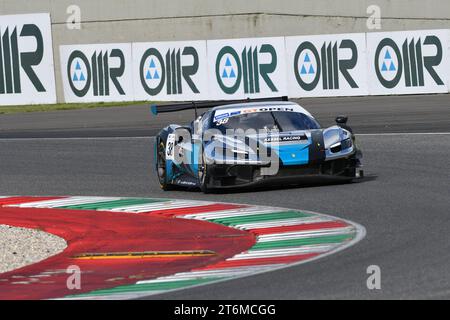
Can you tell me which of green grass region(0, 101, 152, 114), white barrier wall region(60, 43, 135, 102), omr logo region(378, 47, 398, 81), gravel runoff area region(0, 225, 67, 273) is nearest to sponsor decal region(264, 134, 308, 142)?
gravel runoff area region(0, 225, 67, 273)

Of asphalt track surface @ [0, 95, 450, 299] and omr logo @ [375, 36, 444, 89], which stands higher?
omr logo @ [375, 36, 444, 89]

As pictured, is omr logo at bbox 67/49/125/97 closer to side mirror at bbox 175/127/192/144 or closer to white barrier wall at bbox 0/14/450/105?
white barrier wall at bbox 0/14/450/105

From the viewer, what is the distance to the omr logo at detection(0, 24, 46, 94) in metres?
32.8

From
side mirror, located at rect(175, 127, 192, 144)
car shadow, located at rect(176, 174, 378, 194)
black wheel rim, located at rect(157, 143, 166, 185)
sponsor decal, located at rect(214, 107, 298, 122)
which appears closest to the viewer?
car shadow, located at rect(176, 174, 378, 194)

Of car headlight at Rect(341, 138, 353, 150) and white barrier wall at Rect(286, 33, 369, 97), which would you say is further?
white barrier wall at Rect(286, 33, 369, 97)

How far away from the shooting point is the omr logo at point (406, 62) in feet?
91.8

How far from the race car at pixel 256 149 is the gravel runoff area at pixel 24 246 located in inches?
119

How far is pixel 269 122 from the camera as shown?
15.1m

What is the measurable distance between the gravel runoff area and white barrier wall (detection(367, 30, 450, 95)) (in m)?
17.1

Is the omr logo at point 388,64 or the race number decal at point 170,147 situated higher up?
the omr logo at point 388,64

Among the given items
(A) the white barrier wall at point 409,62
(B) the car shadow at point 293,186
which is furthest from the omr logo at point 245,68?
(B) the car shadow at point 293,186

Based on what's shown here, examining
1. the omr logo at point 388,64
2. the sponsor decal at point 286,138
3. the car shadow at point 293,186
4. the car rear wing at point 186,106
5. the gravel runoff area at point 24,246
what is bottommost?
the gravel runoff area at point 24,246

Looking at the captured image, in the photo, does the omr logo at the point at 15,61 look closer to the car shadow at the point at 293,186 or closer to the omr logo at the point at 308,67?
the omr logo at the point at 308,67

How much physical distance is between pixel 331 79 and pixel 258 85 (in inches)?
71.6
